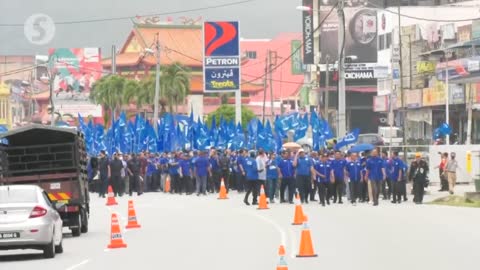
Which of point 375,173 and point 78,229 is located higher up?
point 375,173

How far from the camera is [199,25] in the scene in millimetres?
157500

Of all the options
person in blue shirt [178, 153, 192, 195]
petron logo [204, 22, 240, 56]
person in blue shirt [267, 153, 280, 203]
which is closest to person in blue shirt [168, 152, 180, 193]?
person in blue shirt [178, 153, 192, 195]

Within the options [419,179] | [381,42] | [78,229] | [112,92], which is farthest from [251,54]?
[78,229]

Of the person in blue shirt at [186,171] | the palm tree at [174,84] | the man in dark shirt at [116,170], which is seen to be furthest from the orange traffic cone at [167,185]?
the palm tree at [174,84]

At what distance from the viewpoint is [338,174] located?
38844 mm

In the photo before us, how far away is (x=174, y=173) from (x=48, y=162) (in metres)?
23.6

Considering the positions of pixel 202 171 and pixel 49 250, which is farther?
pixel 202 171

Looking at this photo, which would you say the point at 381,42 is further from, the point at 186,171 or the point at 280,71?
the point at 186,171

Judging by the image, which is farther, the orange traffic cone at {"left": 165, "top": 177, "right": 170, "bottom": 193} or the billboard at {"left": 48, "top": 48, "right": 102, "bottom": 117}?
the billboard at {"left": 48, "top": 48, "right": 102, "bottom": 117}

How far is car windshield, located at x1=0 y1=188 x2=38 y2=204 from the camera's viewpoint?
20578 mm

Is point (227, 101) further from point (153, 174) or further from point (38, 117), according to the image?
point (153, 174)

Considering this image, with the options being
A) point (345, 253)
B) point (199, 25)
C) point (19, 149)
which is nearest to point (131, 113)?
point (199, 25)

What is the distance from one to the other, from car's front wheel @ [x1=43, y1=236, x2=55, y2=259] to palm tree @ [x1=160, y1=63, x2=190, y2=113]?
267 ft

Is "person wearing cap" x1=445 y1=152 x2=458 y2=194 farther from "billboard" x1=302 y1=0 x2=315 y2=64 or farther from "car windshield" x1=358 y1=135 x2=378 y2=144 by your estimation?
"billboard" x1=302 y1=0 x2=315 y2=64
